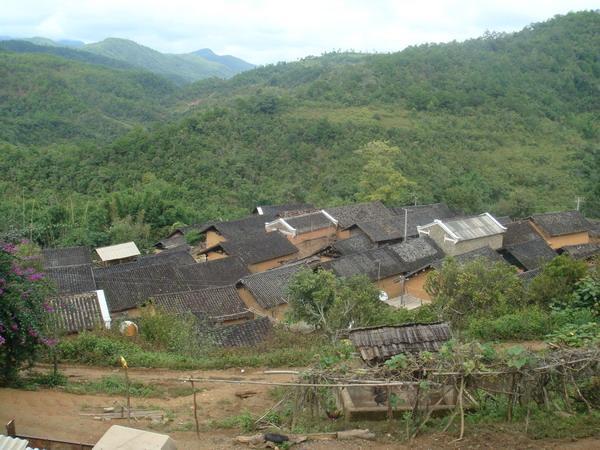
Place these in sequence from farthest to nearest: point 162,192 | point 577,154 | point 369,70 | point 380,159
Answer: point 369,70 < point 577,154 < point 380,159 < point 162,192

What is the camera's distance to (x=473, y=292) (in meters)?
14.3

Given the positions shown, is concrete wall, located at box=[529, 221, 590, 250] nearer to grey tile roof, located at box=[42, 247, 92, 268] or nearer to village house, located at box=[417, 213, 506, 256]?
village house, located at box=[417, 213, 506, 256]

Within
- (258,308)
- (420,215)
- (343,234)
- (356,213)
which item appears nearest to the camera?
(258,308)

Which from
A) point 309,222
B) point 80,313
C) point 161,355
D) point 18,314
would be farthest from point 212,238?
point 18,314

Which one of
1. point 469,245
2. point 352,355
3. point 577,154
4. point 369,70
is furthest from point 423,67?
point 352,355

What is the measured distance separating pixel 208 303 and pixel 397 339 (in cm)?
1083

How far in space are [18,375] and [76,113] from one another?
65841mm

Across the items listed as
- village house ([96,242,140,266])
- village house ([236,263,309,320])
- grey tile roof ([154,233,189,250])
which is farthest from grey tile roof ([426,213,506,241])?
village house ([96,242,140,266])

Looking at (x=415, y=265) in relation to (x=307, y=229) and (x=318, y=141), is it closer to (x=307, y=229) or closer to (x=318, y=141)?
(x=307, y=229)

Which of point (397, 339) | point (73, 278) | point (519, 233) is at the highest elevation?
point (397, 339)

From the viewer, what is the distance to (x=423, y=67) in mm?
69500

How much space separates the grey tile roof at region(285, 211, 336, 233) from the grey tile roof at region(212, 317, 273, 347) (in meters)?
15.4

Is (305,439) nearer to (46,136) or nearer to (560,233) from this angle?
(560,233)

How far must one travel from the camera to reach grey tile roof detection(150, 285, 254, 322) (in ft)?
56.8
